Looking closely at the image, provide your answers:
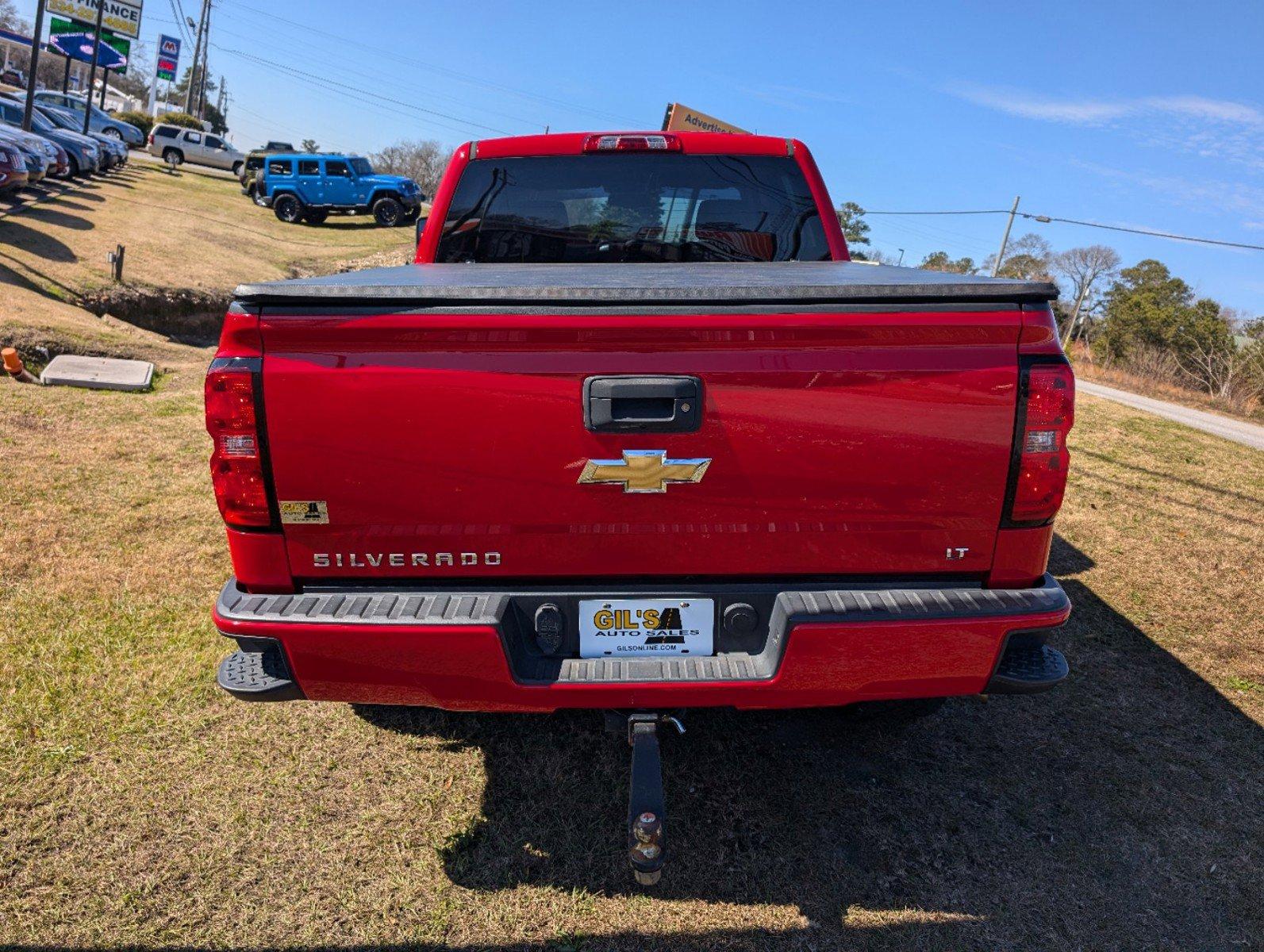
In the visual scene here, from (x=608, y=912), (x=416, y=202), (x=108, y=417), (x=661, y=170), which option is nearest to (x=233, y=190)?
(x=416, y=202)

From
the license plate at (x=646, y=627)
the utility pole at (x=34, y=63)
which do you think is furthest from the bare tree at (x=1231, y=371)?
the utility pole at (x=34, y=63)

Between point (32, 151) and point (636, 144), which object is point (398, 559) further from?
point (32, 151)

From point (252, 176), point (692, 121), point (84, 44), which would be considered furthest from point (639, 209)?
point (84, 44)

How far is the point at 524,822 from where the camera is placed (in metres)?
2.82

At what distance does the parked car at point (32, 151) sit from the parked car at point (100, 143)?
7747 mm

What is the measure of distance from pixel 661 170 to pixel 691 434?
7.39 feet

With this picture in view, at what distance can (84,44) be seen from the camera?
44.8 m

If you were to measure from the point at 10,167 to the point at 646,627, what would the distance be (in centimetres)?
1709

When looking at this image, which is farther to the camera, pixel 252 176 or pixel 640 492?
pixel 252 176

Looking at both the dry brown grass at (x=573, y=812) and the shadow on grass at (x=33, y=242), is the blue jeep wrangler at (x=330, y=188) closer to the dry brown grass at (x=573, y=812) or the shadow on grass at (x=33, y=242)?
the shadow on grass at (x=33, y=242)

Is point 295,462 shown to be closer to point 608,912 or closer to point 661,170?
point 608,912

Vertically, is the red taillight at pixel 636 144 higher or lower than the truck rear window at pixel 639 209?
higher

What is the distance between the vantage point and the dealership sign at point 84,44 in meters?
39.5

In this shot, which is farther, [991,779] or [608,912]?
[991,779]
